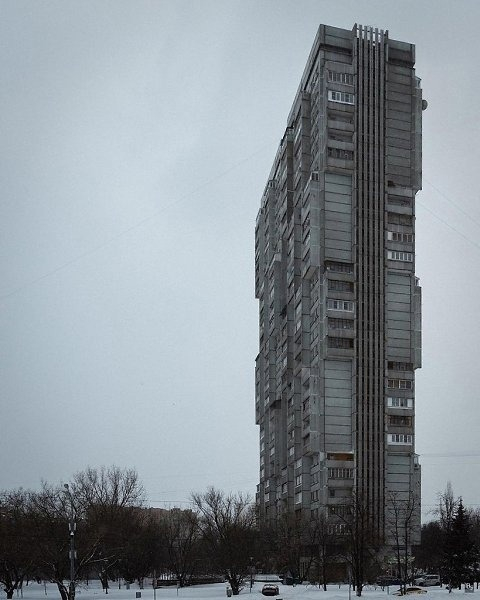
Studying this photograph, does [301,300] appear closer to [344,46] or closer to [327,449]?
[327,449]

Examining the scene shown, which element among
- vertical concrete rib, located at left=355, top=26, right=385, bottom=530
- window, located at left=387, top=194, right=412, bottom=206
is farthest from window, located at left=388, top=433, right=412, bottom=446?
window, located at left=387, top=194, right=412, bottom=206

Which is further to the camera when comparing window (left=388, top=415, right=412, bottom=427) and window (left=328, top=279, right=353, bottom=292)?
window (left=328, top=279, right=353, bottom=292)

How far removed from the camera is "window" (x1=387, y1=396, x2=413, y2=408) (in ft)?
400

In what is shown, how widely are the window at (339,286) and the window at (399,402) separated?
688 inches

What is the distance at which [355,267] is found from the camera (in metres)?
123

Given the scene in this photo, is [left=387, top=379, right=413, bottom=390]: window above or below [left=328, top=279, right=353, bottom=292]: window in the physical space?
below

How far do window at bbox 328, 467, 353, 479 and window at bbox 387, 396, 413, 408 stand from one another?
38.3ft

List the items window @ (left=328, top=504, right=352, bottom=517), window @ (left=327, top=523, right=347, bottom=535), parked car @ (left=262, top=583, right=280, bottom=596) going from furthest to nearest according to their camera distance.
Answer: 1. window @ (left=328, top=504, right=352, bottom=517)
2. window @ (left=327, top=523, right=347, bottom=535)
3. parked car @ (left=262, top=583, right=280, bottom=596)

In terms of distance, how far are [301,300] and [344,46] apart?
4051 cm

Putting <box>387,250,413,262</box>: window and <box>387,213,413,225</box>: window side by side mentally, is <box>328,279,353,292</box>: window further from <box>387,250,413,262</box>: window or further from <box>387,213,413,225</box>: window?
<box>387,213,413,225</box>: window

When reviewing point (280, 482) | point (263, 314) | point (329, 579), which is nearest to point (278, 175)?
point (263, 314)

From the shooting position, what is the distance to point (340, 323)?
121562 mm

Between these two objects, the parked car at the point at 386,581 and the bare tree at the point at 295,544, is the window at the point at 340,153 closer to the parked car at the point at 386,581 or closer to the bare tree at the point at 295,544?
the bare tree at the point at 295,544

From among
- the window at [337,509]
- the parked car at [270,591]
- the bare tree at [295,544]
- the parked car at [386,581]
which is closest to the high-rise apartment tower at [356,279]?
the window at [337,509]
